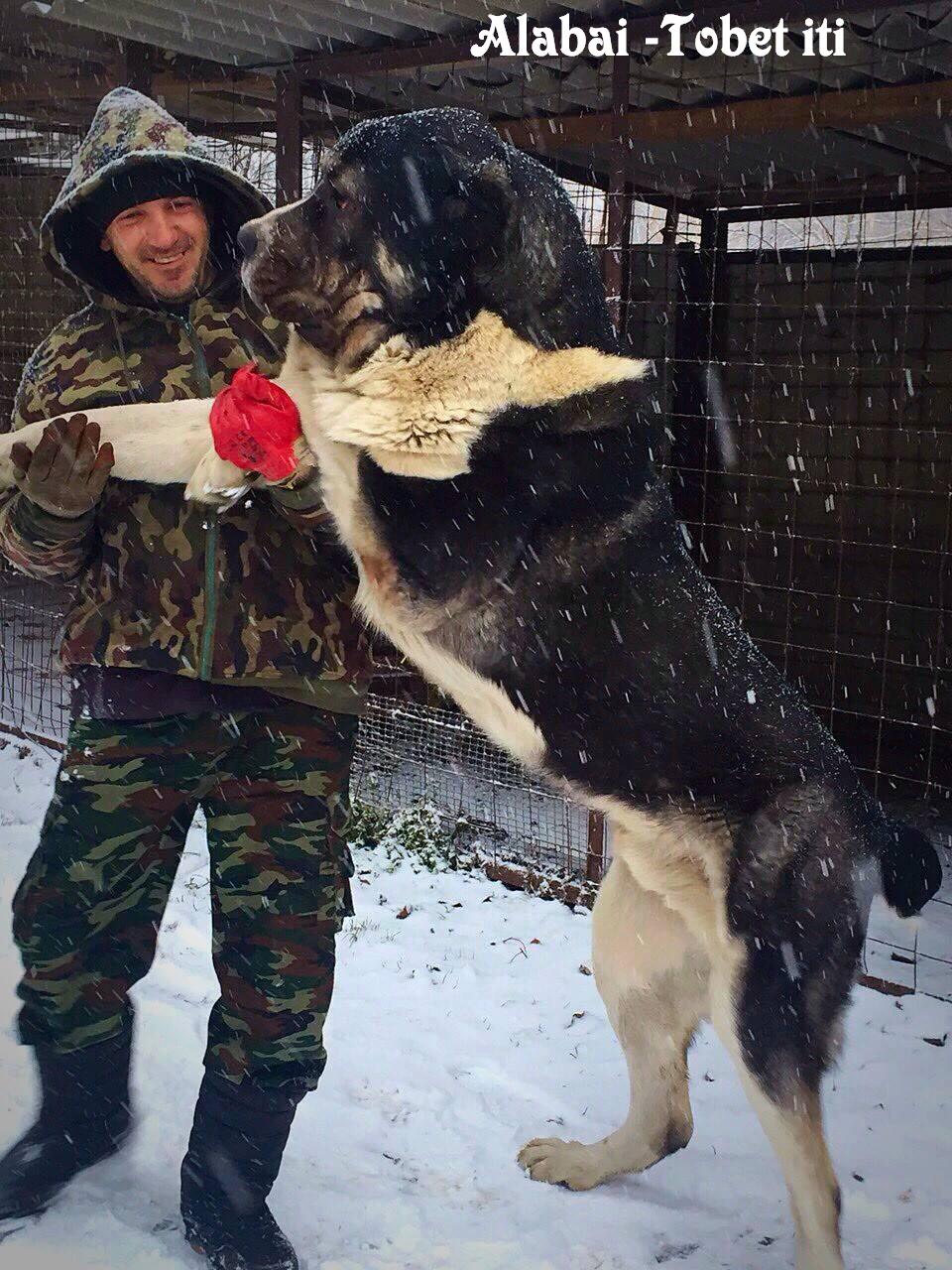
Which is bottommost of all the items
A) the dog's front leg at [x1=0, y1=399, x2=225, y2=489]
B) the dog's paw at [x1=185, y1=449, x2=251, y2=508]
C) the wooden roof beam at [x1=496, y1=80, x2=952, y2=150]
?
the dog's paw at [x1=185, y1=449, x2=251, y2=508]

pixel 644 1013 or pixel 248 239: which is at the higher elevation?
pixel 248 239

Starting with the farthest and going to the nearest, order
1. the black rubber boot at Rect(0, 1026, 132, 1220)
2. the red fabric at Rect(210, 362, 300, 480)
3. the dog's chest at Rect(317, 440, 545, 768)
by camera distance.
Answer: the black rubber boot at Rect(0, 1026, 132, 1220), the dog's chest at Rect(317, 440, 545, 768), the red fabric at Rect(210, 362, 300, 480)

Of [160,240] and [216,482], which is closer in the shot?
[216,482]

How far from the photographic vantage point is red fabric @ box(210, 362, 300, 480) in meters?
2.21

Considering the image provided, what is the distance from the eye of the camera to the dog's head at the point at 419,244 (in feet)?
7.42

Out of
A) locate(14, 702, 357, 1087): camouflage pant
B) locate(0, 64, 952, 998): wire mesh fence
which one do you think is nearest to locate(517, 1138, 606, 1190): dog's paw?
locate(14, 702, 357, 1087): camouflage pant

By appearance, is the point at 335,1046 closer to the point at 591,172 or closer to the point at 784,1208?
the point at 784,1208

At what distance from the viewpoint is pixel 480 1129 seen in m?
3.36

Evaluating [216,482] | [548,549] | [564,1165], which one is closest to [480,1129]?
[564,1165]

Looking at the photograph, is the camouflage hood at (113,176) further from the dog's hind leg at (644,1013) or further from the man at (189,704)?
the dog's hind leg at (644,1013)

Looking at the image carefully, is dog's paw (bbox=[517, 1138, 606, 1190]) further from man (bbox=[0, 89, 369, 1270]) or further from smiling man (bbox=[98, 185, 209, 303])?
smiling man (bbox=[98, 185, 209, 303])

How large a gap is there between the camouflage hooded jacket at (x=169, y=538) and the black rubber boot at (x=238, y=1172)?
2.82 feet

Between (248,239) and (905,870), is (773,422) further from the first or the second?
(248,239)

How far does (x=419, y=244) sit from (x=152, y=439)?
0.65 metres
